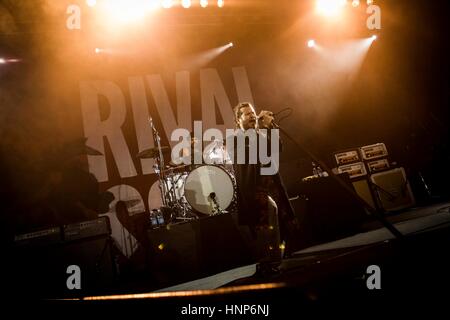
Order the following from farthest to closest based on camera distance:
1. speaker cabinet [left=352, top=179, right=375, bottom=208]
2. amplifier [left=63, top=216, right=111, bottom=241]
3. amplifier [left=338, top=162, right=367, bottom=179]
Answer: amplifier [left=338, top=162, right=367, bottom=179], speaker cabinet [left=352, top=179, right=375, bottom=208], amplifier [left=63, top=216, right=111, bottom=241]

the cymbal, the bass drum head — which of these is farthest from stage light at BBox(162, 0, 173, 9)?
the bass drum head

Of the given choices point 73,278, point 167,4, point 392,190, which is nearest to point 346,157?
point 392,190

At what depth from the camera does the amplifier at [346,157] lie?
21.4ft

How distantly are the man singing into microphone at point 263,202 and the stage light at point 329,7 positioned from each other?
4.48 metres

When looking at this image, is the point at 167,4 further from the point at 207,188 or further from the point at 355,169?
the point at 355,169

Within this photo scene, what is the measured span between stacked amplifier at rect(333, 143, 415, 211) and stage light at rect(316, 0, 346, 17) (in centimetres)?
310

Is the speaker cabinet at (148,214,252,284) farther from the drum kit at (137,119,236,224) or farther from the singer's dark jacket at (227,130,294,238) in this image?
the singer's dark jacket at (227,130,294,238)

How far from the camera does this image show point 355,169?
6379mm

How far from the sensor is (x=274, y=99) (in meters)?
6.96

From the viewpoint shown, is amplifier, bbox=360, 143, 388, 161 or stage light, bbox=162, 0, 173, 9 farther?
amplifier, bbox=360, 143, 388, 161

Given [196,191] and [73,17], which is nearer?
[196,191]

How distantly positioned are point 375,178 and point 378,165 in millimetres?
416

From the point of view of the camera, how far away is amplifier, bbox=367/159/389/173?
6.49 metres
